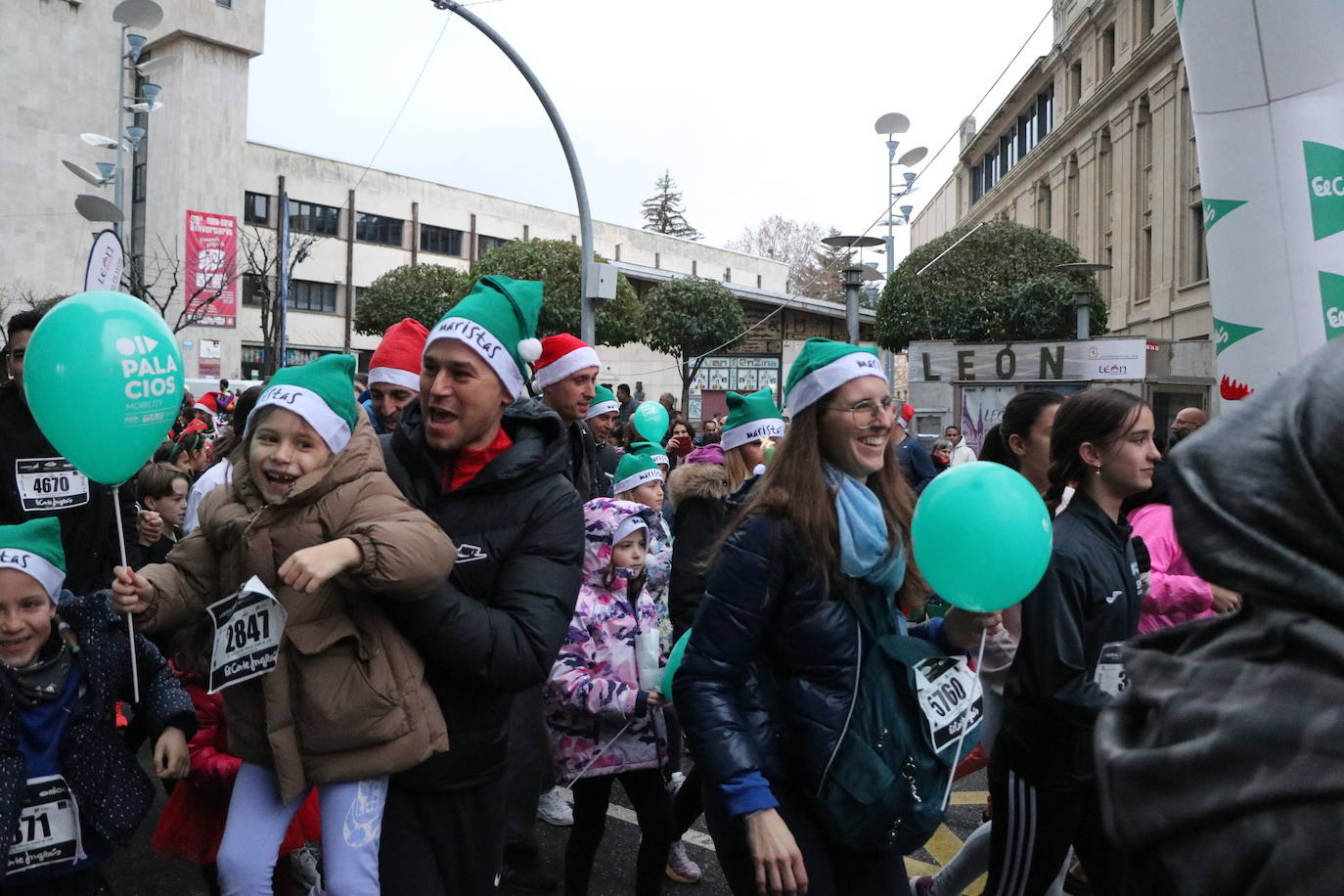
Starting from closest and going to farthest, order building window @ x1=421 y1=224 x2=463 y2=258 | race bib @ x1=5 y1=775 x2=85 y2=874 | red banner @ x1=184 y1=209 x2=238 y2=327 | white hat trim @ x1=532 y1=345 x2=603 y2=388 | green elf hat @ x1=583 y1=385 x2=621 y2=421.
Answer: race bib @ x1=5 y1=775 x2=85 y2=874 → white hat trim @ x1=532 y1=345 x2=603 y2=388 → green elf hat @ x1=583 y1=385 x2=621 y2=421 → red banner @ x1=184 y1=209 x2=238 y2=327 → building window @ x1=421 y1=224 x2=463 y2=258

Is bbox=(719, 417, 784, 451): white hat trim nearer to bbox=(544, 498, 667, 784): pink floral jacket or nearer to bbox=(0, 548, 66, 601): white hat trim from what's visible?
bbox=(544, 498, 667, 784): pink floral jacket

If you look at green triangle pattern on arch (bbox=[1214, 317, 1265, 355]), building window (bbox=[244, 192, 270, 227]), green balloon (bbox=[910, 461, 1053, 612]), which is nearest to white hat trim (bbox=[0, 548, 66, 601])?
green balloon (bbox=[910, 461, 1053, 612])

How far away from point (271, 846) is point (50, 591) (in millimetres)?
1097

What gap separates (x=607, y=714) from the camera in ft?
13.1

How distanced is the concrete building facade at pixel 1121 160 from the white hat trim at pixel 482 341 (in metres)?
24.3

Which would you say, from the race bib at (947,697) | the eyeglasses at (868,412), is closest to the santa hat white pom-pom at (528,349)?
the eyeglasses at (868,412)

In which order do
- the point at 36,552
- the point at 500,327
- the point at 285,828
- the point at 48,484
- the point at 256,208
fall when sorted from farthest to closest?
the point at 256,208
the point at 48,484
the point at 36,552
the point at 500,327
the point at 285,828

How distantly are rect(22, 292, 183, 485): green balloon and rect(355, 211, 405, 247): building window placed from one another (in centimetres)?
4982

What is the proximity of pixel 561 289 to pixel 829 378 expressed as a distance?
37.5 m

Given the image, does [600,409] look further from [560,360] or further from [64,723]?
[64,723]

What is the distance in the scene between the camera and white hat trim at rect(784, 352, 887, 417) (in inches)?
113

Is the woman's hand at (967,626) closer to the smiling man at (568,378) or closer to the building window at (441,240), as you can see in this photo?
the smiling man at (568,378)

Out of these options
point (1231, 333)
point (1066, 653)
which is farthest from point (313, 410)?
point (1231, 333)

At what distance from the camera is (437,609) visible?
2.55 meters
